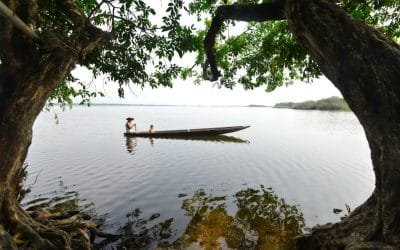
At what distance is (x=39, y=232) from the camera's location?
485 centimetres

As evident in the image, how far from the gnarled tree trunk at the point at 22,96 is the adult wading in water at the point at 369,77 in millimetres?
3759

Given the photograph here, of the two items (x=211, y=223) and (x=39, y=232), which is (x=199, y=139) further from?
(x=39, y=232)

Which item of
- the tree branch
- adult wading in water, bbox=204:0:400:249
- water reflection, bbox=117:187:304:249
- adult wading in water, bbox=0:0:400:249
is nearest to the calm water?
water reflection, bbox=117:187:304:249

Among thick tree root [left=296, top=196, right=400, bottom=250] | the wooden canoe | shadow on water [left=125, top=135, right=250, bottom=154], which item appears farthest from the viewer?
the wooden canoe

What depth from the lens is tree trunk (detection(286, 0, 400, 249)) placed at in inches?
122

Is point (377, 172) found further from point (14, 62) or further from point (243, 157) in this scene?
point (243, 157)

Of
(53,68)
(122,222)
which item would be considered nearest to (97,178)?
(122,222)

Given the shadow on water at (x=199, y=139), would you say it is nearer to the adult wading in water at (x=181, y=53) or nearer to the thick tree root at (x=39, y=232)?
the thick tree root at (x=39, y=232)

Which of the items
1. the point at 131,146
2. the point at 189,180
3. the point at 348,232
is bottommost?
the point at 189,180

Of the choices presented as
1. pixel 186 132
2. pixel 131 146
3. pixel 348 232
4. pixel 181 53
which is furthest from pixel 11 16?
pixel 186 132

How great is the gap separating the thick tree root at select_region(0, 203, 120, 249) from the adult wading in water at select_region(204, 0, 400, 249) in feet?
15.4

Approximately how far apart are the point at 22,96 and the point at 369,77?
189 inches

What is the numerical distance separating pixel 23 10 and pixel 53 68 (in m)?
1.10

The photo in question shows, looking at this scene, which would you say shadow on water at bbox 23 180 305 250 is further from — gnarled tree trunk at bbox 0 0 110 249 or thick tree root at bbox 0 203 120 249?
gnarled tree trunk at bbox 0 0 110 249
